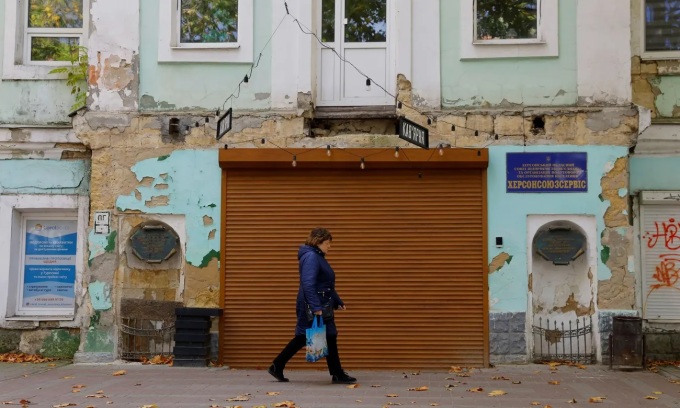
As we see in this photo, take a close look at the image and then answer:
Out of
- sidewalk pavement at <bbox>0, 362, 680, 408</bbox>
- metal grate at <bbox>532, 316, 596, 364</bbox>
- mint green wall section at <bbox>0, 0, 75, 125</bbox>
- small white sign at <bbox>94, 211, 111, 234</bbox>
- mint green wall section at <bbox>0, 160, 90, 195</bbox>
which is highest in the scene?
mint green wall section at <bbox>0, 0, 75, 125</bbox>

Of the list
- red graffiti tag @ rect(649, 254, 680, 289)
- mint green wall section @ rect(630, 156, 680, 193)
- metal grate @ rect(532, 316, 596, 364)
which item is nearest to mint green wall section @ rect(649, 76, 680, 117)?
mint green wall section @ rect(630, 156, 680, 193)

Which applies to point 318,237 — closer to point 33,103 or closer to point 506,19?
point 506,19

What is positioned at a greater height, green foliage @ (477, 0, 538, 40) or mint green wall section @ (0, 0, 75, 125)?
green foliage @ (477, 0, 538, 40)

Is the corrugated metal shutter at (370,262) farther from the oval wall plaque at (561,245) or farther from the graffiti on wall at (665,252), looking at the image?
the graffiti on wall at (665,252)

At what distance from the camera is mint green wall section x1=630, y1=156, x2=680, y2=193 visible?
1275cm

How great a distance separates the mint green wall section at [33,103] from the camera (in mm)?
13117

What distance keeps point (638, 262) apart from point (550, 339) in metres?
1.91

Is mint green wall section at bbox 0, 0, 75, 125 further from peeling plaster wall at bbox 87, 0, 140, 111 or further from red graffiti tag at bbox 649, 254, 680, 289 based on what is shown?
red graffiti tag at bbox 649, 254, 680, 289

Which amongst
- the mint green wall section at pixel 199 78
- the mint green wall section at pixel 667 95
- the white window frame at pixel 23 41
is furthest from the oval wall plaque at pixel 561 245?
the white window frame at pixel 23 41

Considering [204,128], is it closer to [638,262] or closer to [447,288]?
[447,288]

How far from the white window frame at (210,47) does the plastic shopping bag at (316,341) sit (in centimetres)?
438

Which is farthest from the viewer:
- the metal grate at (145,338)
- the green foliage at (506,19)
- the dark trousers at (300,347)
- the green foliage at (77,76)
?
the green foliage at (77,76)

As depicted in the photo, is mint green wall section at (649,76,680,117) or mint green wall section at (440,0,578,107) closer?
mint green wall section at (440,0,578,107)

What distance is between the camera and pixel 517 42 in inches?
477
